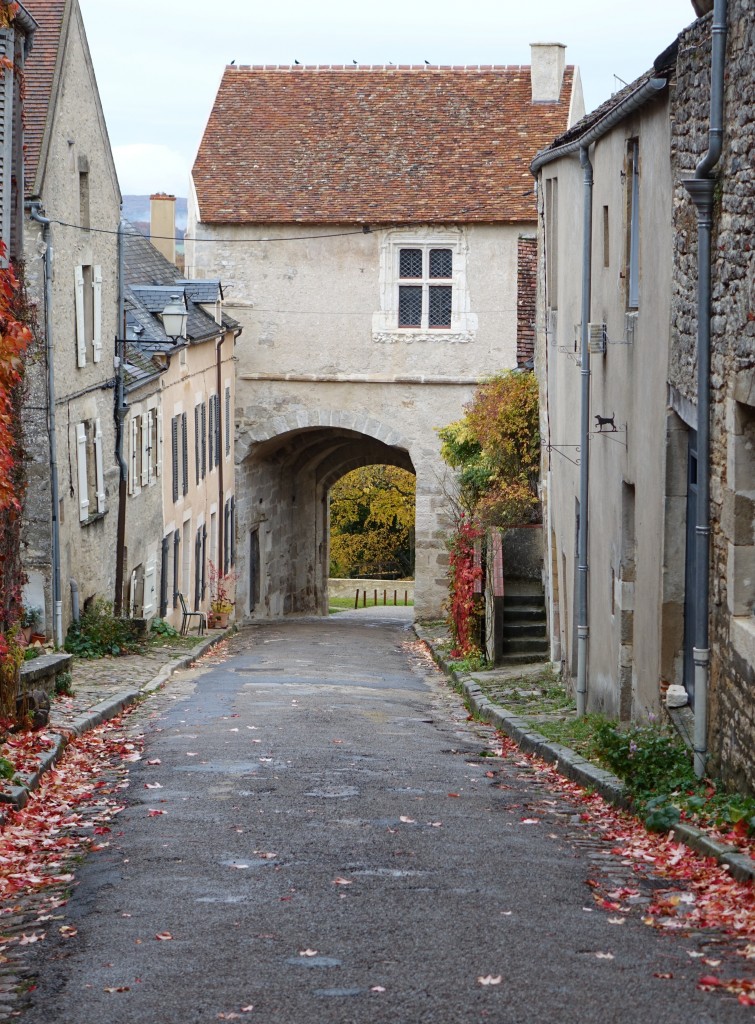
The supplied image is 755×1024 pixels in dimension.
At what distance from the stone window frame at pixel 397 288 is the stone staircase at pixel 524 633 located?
11.8 m

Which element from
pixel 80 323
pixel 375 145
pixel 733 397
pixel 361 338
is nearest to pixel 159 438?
pixel 80 323

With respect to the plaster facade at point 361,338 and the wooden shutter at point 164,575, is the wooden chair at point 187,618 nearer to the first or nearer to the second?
the wooden shutter at point 164,575

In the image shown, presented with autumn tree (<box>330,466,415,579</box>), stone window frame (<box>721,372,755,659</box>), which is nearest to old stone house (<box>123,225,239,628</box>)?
autumn tree (<box>330,466,415,579</box>)

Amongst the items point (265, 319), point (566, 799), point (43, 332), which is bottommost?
point (566, 799)

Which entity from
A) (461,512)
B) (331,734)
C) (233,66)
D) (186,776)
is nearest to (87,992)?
(186,776)

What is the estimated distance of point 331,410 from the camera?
31500 mm

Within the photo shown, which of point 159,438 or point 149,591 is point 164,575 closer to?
point 149,591

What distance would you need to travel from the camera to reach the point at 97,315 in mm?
21094

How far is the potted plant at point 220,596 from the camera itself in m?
29.4

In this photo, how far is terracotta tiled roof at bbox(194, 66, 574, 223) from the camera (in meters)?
30.1

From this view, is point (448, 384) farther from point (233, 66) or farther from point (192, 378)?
point (233, 66)

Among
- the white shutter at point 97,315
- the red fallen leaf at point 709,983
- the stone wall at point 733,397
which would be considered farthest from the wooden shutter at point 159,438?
the red fallen leaf at point 709,983

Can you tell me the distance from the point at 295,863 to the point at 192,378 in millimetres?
20871

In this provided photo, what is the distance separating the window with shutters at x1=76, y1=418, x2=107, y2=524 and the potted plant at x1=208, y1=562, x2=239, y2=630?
753 cm
